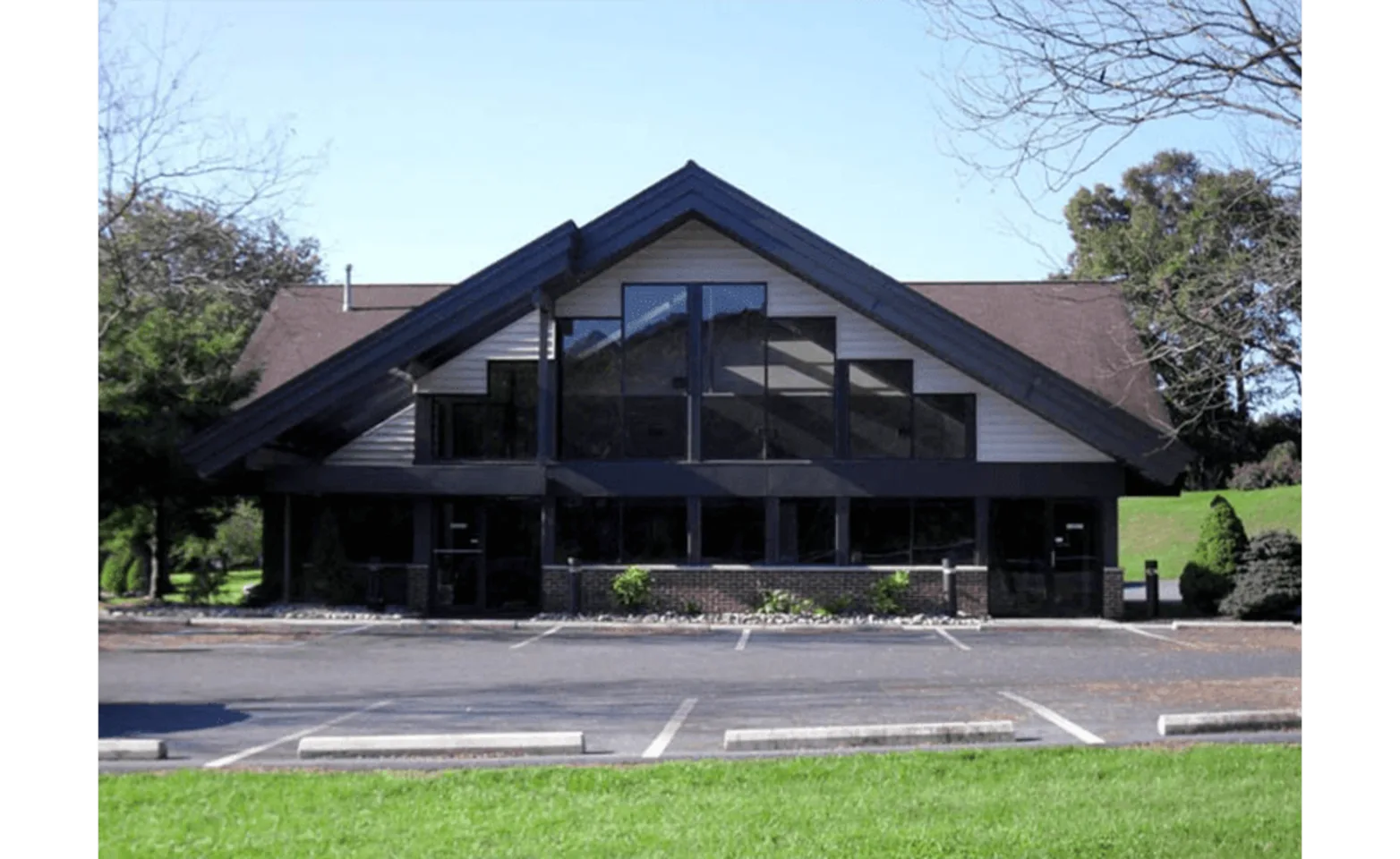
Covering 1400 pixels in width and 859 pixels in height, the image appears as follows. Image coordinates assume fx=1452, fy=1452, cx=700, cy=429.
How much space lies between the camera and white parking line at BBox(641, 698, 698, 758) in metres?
9.98

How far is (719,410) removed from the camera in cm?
2366

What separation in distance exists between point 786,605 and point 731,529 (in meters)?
1.60

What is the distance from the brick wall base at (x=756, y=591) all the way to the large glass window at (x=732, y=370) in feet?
6.97

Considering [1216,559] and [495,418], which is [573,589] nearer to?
[495,418]

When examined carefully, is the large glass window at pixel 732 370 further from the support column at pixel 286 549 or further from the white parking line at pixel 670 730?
the white parking line at pixel 670 730

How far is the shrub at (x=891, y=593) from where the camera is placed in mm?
22844

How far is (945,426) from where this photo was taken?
23500 mm

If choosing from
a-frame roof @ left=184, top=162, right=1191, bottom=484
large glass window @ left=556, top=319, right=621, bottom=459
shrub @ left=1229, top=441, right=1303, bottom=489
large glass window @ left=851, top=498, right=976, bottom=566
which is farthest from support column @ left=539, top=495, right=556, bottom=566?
shrub @ left=1229, top=441, right=1303, bottom=489

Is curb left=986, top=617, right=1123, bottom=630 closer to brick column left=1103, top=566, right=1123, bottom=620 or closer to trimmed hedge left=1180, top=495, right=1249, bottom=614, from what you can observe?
brick column left=1103, top=566, right=1123, bottom=620

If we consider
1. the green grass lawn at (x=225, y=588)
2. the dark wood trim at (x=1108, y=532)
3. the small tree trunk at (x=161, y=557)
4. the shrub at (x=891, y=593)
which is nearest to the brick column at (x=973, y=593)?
the shrub at (x=891, y=593)

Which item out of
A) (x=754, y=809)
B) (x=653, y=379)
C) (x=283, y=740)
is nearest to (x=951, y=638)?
(x=653, y=379)

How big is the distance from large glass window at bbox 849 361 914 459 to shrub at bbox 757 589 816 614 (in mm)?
2525
